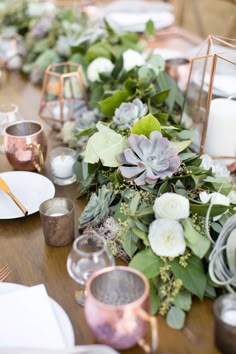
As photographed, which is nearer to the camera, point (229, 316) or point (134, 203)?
point (229, 316)

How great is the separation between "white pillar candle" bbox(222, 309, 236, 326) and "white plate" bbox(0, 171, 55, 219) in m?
0.44

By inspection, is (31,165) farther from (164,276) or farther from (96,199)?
(164,276)

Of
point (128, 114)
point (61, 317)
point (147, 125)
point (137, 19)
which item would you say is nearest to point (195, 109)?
point (128, 114)

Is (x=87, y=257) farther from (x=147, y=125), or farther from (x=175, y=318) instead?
(x=147, y=125)

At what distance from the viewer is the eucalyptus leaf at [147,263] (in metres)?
0.68

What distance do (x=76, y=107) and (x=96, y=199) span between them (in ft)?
1.82

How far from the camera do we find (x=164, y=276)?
681 mm

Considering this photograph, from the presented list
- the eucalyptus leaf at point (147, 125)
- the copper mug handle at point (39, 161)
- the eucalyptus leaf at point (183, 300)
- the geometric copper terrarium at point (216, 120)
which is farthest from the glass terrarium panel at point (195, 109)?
the eucalyptus leaf at point (183, 300)

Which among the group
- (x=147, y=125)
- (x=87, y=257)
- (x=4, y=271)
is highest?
(x=147, y=125)

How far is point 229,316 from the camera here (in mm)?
620

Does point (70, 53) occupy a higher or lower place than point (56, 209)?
higher

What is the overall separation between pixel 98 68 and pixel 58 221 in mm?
619

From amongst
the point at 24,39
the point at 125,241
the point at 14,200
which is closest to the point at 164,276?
the point at 125,241

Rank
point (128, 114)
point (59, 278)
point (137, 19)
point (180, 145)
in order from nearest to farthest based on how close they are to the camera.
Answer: point (59, 278), point (180, 145), point (128, 114), point (137, 19)
